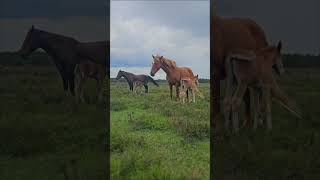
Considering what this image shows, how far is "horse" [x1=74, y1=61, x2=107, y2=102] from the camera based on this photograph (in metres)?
5.16

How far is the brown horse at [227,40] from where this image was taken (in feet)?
16.4

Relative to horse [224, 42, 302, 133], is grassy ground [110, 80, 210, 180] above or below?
below

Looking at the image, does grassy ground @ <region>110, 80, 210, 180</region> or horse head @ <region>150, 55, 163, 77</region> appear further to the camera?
horse head @ <region>150, 55, 163, 77</region>

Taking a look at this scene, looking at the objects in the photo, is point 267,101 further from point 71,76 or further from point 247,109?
point 71,76

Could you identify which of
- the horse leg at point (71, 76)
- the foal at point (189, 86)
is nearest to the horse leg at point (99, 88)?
the horse leg at point (71, 76)

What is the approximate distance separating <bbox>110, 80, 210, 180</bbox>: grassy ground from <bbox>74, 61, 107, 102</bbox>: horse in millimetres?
148

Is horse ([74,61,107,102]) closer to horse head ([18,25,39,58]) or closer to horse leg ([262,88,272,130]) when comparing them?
horse head ([18,25,39,58])

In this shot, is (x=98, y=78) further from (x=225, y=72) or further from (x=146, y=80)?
(x=225, y=72)

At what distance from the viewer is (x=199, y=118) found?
523 centimetres

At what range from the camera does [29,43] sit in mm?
5129

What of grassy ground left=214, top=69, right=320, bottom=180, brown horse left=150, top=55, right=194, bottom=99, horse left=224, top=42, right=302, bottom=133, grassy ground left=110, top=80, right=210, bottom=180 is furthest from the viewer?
brown horse left=150, top=55, right=194, bottom=99

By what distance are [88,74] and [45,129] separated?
28.4 inches

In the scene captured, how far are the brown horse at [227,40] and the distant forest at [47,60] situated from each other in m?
0.30

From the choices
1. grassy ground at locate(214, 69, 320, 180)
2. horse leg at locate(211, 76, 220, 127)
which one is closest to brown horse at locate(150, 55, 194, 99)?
horse leg at locate(211, 76, 220, 127)
